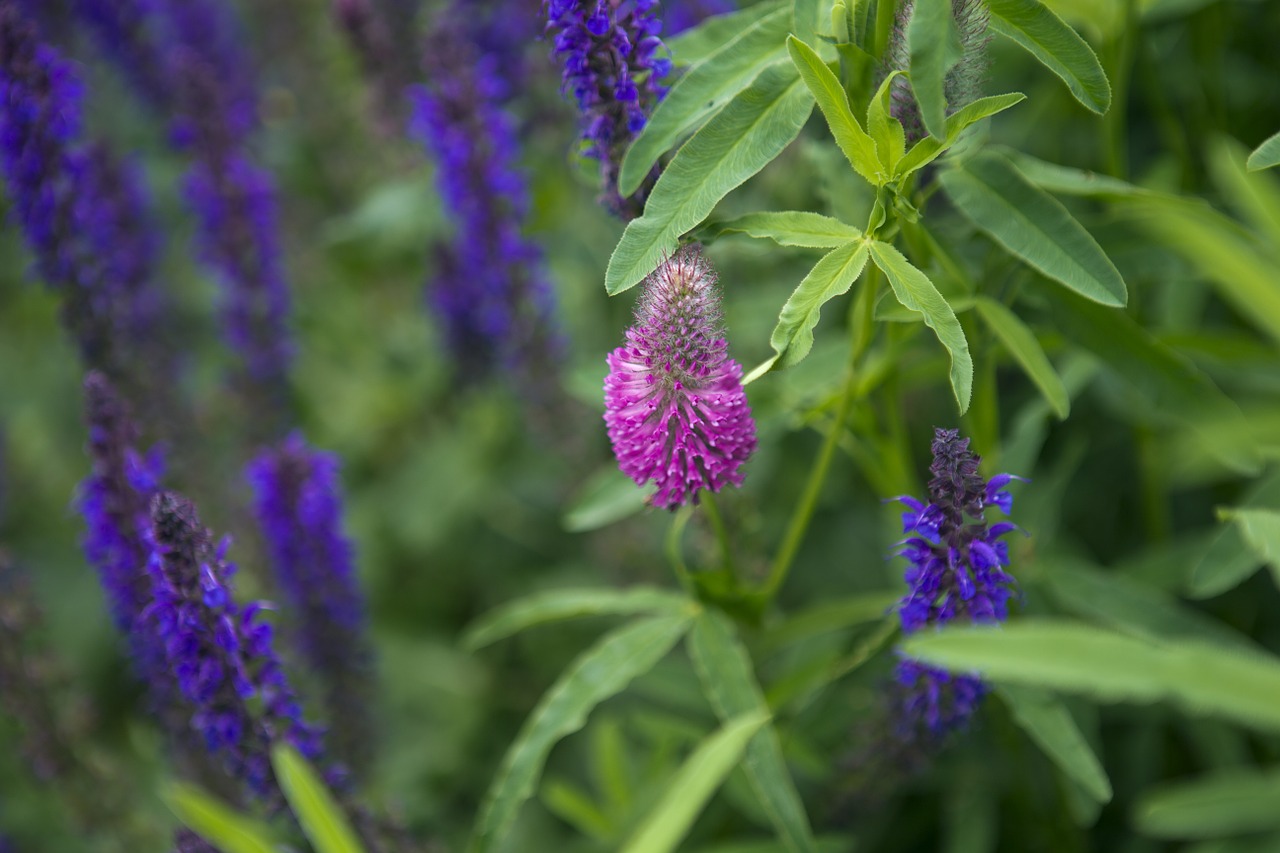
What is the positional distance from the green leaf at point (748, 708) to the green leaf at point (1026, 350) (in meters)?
0.76

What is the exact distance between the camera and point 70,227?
10.4ft

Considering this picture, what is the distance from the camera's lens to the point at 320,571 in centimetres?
308

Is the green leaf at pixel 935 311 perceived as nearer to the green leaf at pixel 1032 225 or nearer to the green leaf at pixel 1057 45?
the green leaf at pixel 1032 225

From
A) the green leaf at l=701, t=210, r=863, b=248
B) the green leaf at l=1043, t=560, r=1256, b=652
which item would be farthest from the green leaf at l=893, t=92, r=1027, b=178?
the green leaf at l=1043, t=560, r=1256, b=652

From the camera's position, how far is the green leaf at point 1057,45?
162 cm

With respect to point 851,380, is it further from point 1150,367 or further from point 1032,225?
point 1150,367

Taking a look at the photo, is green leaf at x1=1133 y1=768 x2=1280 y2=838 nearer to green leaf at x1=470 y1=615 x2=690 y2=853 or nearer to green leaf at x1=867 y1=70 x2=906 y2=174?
green leaf at x1=470 y1=615 x2=690 y2=853

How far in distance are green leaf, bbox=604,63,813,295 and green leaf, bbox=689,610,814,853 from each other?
80cm

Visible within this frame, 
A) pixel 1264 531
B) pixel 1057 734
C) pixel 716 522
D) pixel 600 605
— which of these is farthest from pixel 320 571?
pixel 1264 531

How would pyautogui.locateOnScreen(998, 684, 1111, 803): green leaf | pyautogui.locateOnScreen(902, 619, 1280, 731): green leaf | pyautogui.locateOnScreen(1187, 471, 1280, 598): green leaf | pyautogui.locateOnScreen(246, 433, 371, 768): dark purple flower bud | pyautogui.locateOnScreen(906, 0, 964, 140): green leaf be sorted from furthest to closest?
pyautogui.locateOnScreen(246, 433, 371, 768): dark purple flower bud
pyautogui.locateOnScreen(1187, 471, 1280, 598): green leaf
pyautogui.locateOnScreen(998, 684, 1111, 803): green leaf
pyautogui.locateOnScreen(906, 0, 964, 140): green leaf
pyautogui.locateOnScreen(902, 619, 1280, 731): green leaf

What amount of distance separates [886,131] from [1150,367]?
87 cm

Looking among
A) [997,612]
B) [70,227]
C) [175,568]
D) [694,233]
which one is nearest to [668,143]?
[694,233]

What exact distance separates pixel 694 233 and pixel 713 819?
73.3 inches

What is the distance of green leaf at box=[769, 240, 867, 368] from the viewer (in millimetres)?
1546
